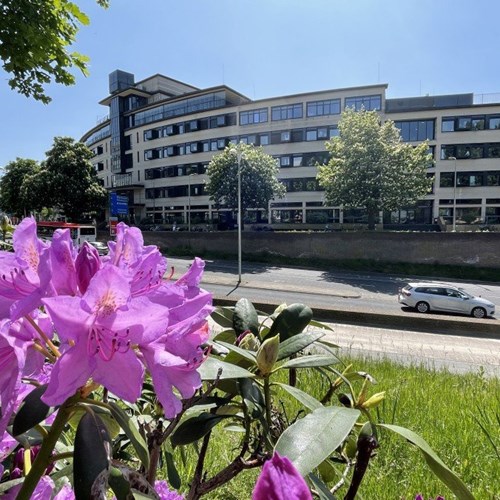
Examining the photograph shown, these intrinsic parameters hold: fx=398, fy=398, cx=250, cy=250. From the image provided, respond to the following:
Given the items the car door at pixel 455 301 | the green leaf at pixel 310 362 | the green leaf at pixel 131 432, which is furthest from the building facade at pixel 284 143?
the green leaf at pixel 131 432

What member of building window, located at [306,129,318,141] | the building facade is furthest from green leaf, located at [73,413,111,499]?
building window, located at [306,129,318,141]

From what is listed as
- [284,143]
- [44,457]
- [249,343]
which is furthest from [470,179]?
[44,457]

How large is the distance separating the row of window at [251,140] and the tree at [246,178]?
9.50m

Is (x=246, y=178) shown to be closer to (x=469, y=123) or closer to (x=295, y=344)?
(x=469, y=123)

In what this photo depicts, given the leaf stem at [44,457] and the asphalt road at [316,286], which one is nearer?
the leaf stem at [44,457]

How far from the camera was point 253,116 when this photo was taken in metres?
44.7

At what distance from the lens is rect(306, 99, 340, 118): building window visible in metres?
40.8

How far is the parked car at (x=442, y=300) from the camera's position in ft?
50.7

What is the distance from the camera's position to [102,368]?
1.88 feet

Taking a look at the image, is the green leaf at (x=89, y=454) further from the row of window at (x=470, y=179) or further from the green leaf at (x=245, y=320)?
the row of window at (x=470, y=179)

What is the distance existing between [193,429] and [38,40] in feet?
16.3

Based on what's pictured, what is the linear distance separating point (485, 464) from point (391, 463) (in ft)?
1.74

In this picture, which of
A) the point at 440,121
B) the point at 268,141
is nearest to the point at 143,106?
the point at 268,141

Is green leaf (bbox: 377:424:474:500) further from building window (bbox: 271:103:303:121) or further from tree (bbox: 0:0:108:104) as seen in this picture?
building window (bbox: 271:103:303:121)
